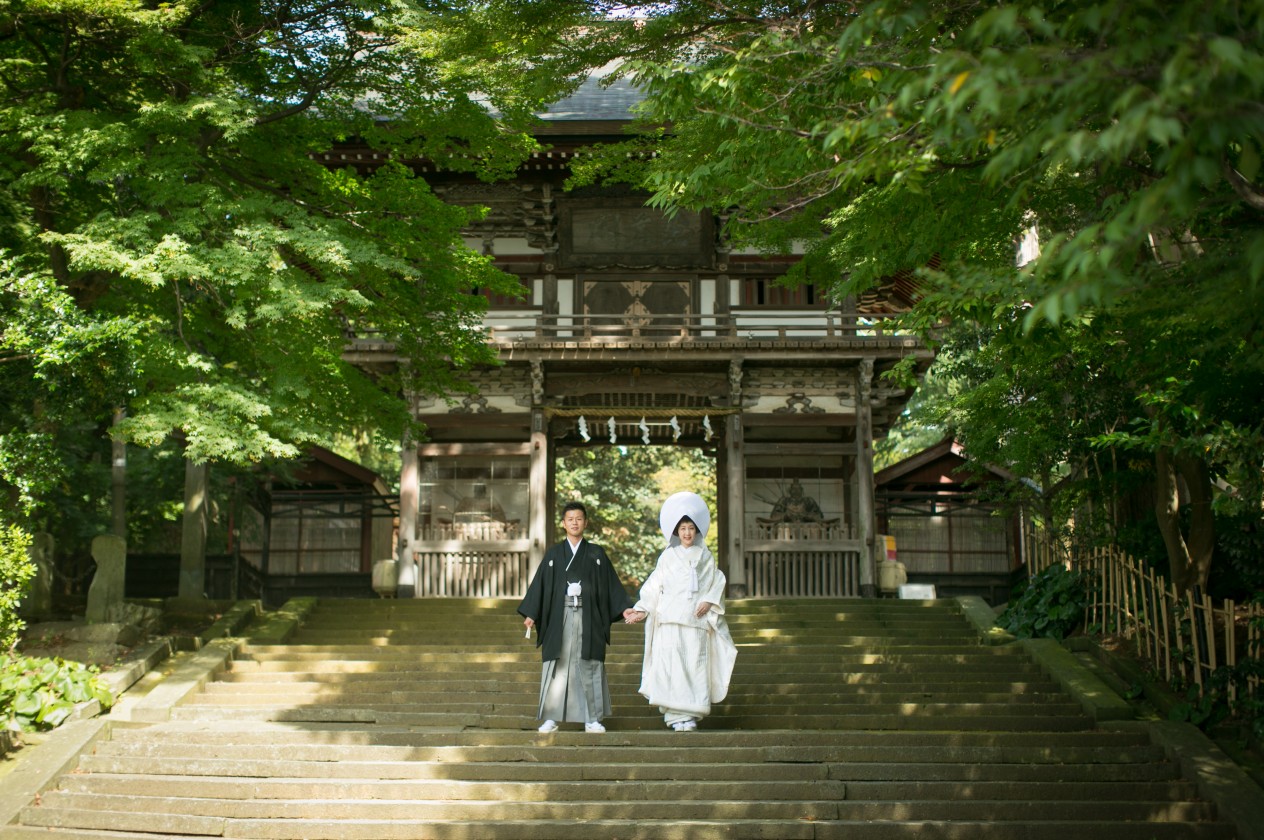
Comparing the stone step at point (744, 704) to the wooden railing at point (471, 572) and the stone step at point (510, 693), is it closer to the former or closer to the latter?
the stone step at point (510, 693)

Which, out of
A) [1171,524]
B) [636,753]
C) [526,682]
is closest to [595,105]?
[526,682]

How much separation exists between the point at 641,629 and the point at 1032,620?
421 cm

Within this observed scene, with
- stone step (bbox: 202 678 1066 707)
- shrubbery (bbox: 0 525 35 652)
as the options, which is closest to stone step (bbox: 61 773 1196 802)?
stone step (bbox: 202 678 1066 707)

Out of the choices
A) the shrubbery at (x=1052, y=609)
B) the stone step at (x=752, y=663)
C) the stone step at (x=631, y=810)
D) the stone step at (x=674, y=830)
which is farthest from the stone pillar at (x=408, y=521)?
the stone step at (x=674, y=830)

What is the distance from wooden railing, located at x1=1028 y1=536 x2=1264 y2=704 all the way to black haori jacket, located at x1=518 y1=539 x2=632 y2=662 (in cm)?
468

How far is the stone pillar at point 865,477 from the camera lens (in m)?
16.1

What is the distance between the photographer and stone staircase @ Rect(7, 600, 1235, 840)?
7.21m

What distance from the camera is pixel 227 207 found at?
10.5 m

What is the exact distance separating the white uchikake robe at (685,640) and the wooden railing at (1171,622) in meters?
3.89

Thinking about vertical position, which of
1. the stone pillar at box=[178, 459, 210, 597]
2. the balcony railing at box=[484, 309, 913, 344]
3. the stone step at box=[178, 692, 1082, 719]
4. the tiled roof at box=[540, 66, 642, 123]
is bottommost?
the stone step at box=[178, 692, 1082, 719]

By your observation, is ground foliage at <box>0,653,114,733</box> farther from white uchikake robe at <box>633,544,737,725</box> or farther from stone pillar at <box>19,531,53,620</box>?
white uchikake robe at <box>633,544,737,725</box>

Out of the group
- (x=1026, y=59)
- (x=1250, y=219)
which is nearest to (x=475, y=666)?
(x=1250, y=219)

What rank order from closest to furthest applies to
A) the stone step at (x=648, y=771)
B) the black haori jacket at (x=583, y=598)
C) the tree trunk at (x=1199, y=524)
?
the stone step at (x=648, y=771), the black haori jacket at (x=583, y=598), the tree trunk at (x=1199, y=524)

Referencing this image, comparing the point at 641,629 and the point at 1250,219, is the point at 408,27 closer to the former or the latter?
the point at 641,629
